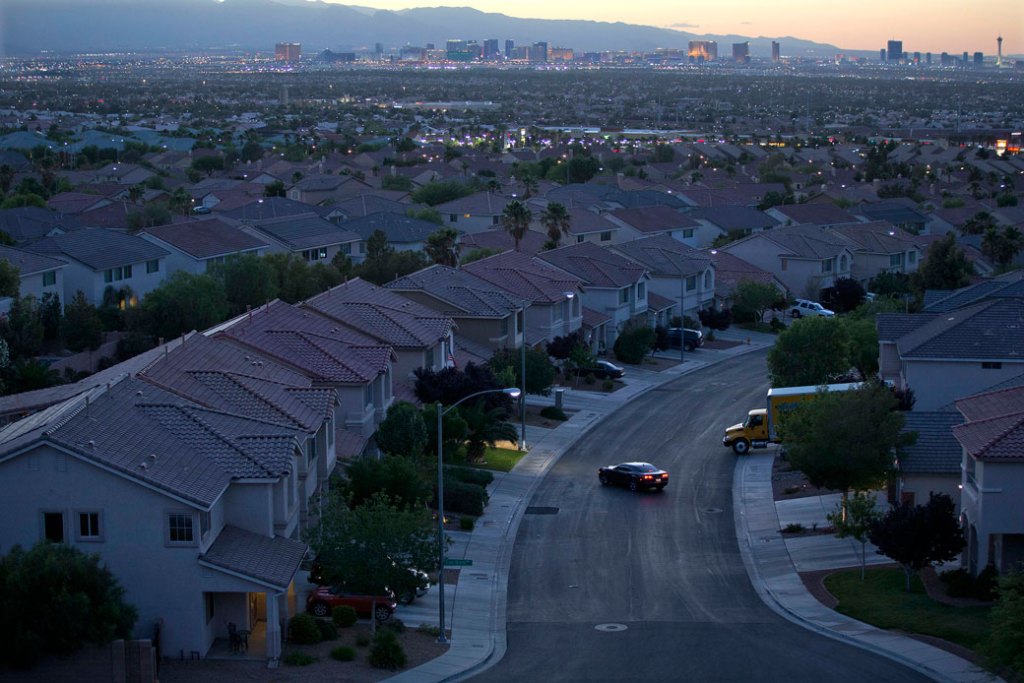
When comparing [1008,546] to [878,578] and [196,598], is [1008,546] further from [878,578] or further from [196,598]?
[196,598]

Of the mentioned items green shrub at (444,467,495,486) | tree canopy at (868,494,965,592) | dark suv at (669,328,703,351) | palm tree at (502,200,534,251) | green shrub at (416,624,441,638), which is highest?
palm tree at (502,200,534,251)

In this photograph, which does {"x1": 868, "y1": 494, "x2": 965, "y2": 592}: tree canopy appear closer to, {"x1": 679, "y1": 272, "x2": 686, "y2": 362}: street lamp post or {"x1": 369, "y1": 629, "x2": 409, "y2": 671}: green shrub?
{"x1": 369, "y1": 629, "x2": 409, "y2": 671}: green shrub

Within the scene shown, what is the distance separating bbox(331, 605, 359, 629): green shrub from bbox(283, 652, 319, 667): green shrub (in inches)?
88.4

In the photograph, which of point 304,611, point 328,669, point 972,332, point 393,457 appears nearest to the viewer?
point 328,669

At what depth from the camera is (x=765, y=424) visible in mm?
51938

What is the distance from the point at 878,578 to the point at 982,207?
89.6 meters

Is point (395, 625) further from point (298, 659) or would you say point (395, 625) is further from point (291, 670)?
point (291, 670)

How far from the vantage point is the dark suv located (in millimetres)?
76000

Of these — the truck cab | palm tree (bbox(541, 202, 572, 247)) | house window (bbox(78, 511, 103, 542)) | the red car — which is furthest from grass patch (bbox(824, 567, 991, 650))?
palm tree (bbox(541, 202, 572, 247))

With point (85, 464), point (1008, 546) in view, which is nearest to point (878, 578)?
point (1008, 546)

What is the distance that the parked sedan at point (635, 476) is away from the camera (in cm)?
4666

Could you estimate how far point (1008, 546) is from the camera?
108 ft

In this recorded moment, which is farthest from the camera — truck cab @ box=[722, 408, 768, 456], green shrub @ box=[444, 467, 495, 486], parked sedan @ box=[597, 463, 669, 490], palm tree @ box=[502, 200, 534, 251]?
palm tree @ box=[502, 200, 534, 251]

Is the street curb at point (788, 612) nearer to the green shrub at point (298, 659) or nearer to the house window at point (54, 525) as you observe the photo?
the green shrub at point (298, 659)
